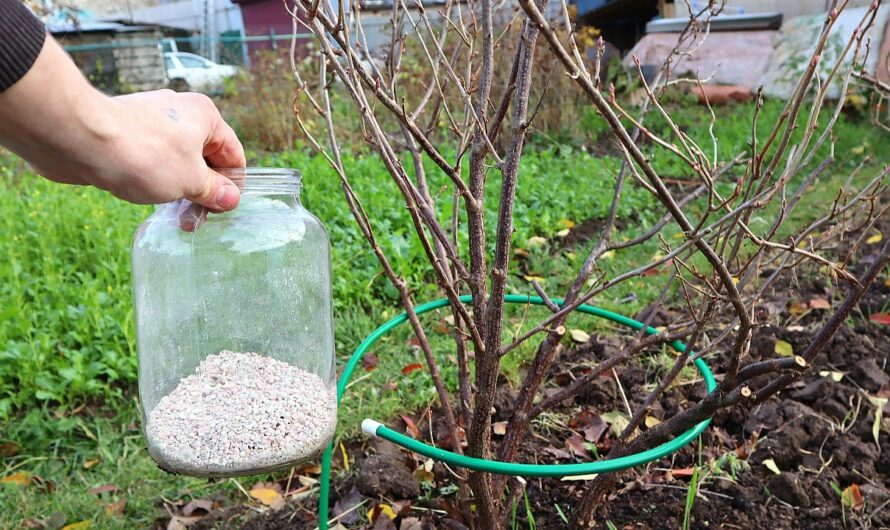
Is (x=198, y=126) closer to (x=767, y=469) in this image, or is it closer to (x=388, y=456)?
(x=388, y=456)

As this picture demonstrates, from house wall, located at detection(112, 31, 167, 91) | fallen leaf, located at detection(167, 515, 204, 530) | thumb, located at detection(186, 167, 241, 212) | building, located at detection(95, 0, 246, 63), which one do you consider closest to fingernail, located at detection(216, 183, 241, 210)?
thumb, located at detection(186, 167, 241, 212)

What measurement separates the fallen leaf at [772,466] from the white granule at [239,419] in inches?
56.6

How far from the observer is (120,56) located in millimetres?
13734

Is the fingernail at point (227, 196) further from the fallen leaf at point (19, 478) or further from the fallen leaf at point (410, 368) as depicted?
the fallen leaf at point (19, 478)

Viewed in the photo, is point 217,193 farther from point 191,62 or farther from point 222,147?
point 191,62

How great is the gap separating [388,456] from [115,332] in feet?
5.14

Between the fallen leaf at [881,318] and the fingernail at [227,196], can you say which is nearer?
the fingernail at [227,196]

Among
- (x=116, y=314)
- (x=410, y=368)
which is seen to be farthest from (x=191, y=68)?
(x=410, y=368)

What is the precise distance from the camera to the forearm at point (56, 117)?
0.99 m

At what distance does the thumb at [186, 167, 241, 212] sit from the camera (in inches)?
50.1

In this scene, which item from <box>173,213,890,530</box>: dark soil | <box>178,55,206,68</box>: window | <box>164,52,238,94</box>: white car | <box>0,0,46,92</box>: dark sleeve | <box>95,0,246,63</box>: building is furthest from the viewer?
<box>95,0,246,63</box>: building

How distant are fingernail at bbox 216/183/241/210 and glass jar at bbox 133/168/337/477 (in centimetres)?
5

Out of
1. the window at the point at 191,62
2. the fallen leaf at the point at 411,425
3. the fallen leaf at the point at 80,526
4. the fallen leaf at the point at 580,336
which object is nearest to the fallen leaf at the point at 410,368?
the fallen leaf at the point at 411,425

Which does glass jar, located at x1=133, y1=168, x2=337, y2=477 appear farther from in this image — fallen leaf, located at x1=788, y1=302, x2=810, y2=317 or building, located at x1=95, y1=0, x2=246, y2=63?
building, located at x1=95, y1=0, x2=246, y2=63
